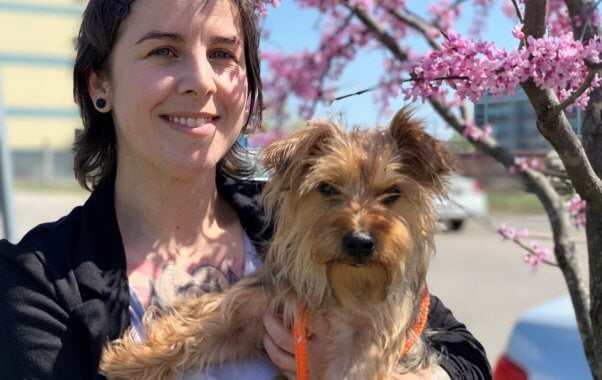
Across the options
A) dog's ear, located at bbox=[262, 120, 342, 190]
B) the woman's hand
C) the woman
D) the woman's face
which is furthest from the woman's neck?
the woman's hand

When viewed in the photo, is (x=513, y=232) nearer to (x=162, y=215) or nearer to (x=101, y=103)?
(x=162, y=215)

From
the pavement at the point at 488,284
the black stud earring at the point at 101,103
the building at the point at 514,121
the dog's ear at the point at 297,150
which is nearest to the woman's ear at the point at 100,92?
the black stud earring at the point at 101,103

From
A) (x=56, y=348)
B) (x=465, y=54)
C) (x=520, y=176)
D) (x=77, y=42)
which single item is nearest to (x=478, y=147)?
(x=520, y=176)

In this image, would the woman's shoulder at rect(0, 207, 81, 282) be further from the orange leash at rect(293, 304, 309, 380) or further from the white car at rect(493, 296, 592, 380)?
the white car at rect(493, 296, 592, 380)

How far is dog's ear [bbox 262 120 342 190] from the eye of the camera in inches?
88.3

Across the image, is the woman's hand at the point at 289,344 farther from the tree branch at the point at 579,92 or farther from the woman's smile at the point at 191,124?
the tree branch at the point at 579,92

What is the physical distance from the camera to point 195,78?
2.12 meters

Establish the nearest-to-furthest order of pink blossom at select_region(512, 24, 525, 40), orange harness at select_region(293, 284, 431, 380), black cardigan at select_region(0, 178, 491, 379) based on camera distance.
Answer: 1. pink blossom at select_region(512, 24, 525, 40)
2. black cardigan at select_region(0, 178, 491, 379)
3. orange harness at select_region(293, 284, 431, 380)

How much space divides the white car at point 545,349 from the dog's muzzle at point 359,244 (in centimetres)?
167

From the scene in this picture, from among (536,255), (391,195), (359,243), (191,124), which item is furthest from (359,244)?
(536,255)

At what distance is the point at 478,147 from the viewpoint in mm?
2900

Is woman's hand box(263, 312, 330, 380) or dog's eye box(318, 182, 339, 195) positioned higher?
dog's eye box(318, 182, 339, 195)

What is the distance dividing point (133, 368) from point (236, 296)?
0.39 m

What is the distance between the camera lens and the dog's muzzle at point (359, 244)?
207 cm
